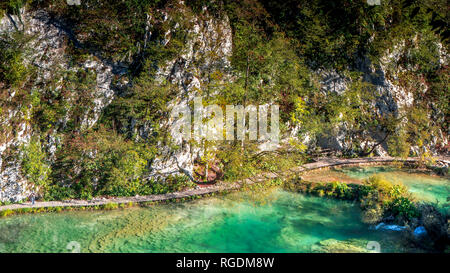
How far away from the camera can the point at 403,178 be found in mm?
14578

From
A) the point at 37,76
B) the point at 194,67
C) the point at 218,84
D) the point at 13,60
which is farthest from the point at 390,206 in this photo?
the point at 13,60

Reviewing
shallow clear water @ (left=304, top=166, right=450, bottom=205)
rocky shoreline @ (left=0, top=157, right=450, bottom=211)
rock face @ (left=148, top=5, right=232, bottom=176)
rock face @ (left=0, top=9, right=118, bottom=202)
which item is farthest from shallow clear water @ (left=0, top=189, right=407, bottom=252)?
shallow clear water @ (left=304, top=166, right=450, bottom=205)

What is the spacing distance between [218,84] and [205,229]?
20.8ft

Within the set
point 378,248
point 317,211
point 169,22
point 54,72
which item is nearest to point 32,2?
point 54,72

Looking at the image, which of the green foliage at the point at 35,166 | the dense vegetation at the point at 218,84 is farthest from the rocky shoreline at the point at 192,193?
the green foliage at the point at 35,166

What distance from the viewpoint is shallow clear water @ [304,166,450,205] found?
1289cm

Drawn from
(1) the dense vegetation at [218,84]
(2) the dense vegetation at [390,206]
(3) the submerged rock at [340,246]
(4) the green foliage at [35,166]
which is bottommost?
(3) the submerged rock at [340,246]

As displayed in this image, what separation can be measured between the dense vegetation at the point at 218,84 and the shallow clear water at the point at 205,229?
1.43 meters

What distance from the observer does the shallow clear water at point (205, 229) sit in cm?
884

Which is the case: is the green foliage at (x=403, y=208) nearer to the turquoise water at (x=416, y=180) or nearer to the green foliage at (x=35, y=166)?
the turquoise water at (x=416, y=180)

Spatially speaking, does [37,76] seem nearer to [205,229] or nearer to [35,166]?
[35,166]

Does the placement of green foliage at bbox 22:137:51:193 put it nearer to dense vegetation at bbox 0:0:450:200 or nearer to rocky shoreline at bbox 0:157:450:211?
dense vegetation at bbox 0:0:450:200

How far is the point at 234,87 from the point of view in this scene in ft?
45.5

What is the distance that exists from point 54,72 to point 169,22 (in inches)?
188
